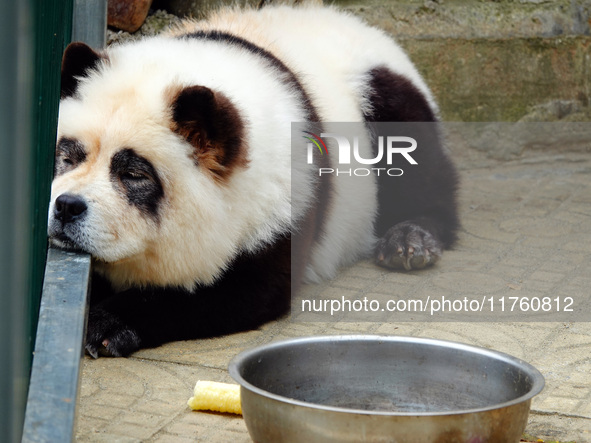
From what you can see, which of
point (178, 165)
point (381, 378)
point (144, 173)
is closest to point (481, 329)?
point (381, 378)

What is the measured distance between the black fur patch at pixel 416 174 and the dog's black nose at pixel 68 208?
6.48 ft

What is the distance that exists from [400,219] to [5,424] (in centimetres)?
345

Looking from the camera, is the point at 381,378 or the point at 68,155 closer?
the point at 381,378

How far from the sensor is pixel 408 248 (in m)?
4.83

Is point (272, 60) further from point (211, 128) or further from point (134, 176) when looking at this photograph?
point (134, 176)

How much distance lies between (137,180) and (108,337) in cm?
64

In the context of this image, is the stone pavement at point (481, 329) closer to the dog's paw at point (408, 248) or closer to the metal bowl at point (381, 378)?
the dog's paw at point (408, 248)

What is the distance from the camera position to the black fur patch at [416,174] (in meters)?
4.82

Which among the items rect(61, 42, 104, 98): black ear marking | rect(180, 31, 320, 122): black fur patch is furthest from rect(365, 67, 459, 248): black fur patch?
rect(61, 42, 104, 98): black ear marking

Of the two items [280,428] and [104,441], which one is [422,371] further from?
[104,441]

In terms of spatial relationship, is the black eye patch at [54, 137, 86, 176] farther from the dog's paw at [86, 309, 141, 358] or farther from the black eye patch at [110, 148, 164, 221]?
the dog's paw at [86, 309, 141, 358]

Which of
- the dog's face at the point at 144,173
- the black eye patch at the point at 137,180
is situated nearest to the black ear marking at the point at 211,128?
the dog's face at the point at 144,173

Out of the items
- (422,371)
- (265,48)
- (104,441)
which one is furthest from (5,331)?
(265,48)

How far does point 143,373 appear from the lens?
3.41m
